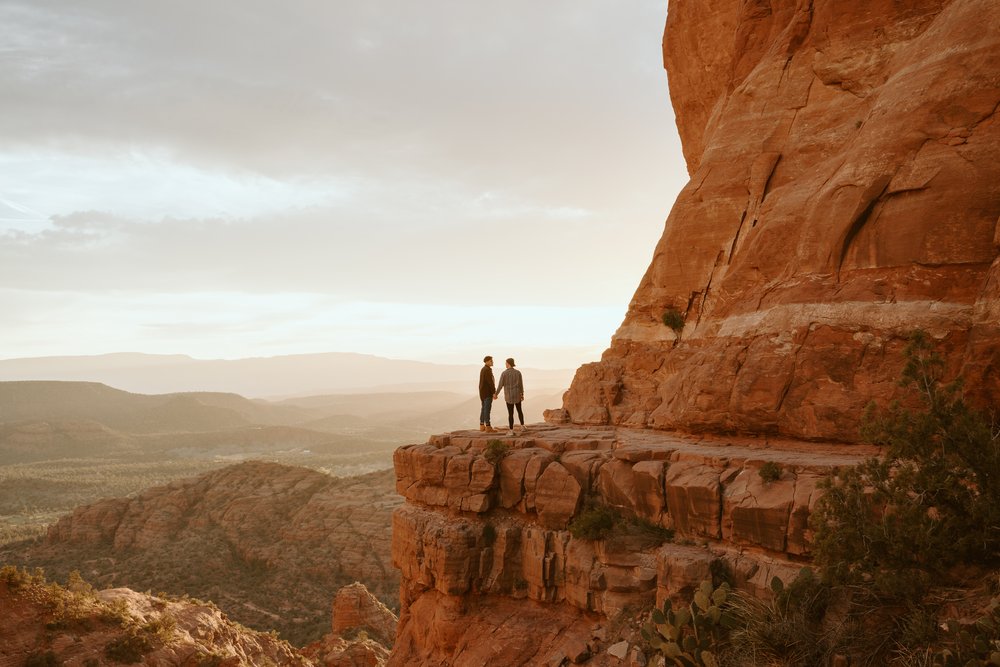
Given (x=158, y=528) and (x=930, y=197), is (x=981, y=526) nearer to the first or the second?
(x=930, y=197)

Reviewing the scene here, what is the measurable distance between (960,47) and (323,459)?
96.5 meters

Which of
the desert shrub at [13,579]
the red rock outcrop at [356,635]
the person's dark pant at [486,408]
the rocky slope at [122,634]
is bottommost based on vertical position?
the red rock outcrop at [356,635]

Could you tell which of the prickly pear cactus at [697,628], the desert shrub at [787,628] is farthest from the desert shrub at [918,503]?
the prickly pear cactus at [697,628]

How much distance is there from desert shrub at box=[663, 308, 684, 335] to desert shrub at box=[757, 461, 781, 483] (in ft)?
31.2

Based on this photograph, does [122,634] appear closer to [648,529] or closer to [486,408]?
[486,408]

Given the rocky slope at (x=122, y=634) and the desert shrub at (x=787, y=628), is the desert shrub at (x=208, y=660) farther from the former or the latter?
the desert shrub at (x=787, y=628)

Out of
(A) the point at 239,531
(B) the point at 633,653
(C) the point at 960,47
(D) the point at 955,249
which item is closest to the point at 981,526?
(D) the point at 955,249

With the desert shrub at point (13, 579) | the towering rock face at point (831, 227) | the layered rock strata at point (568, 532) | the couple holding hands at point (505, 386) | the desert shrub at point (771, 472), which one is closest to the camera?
the desert shrub at point (771, 472)

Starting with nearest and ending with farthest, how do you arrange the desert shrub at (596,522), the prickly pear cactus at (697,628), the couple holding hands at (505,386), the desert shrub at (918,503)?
the desert shrub at (918,503), the prickly pear cactus at (697,628), the desert shrub at (596,522), the couple holding hands at (505,386)

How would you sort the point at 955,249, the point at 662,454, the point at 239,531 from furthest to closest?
the point at 239,531
the point at 662,454
the point at 955,249

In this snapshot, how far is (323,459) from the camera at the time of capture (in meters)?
97.2

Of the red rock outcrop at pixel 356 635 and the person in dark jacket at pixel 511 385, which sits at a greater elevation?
the person in dark jacket at pixel 511 385

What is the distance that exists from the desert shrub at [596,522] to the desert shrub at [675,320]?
8.16 metres

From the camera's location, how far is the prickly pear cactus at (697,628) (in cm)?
962
